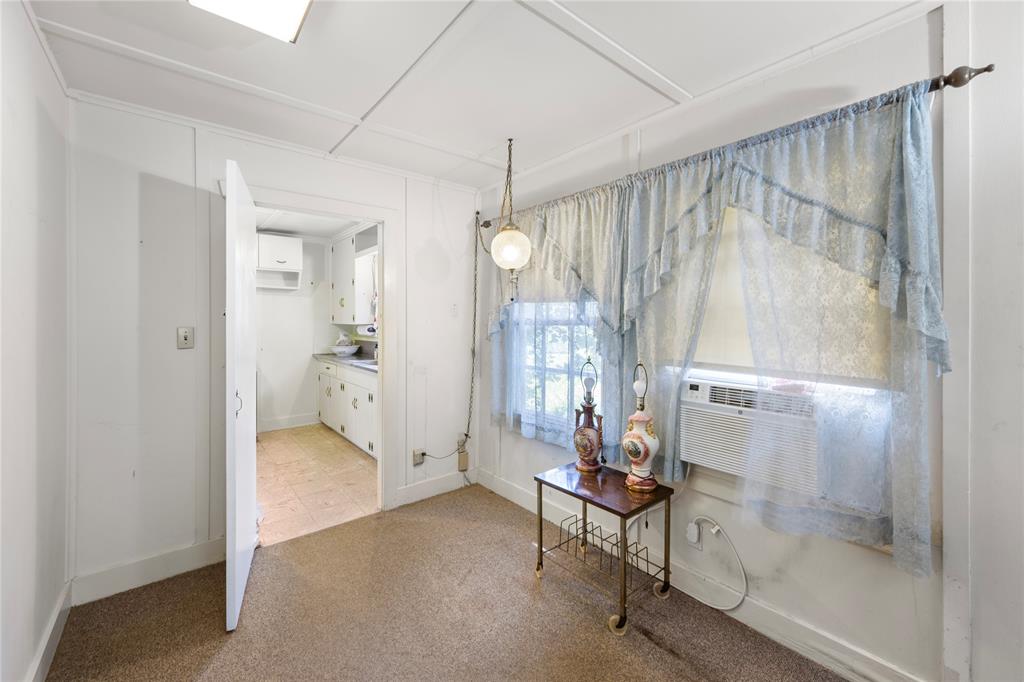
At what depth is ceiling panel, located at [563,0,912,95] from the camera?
1438 mm

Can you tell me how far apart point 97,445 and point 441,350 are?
197 centimetres

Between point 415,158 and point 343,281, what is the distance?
2825mm

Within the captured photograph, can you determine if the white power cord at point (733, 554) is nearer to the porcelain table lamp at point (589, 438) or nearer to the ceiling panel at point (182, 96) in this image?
the porcelain table lamp at point (589, 438)

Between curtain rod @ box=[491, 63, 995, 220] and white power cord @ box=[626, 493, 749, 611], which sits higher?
curtain rod @ box=[491, 63, 995, 220]

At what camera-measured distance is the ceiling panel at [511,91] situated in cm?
159

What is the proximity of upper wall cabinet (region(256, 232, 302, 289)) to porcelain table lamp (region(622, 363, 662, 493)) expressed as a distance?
15.1 feet

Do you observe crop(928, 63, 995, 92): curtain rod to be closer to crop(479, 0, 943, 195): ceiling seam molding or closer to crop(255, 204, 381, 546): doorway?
crop(479, 0, 943, 195): ceiling seam molding

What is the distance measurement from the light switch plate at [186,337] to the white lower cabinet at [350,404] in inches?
59.3

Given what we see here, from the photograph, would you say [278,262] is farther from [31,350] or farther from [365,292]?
[31,350]

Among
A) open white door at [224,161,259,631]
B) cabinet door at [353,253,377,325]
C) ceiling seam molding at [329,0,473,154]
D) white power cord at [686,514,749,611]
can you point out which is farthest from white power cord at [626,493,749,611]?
cabinet door at [353,253,377,325]

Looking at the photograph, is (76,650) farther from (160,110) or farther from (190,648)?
(160,110)

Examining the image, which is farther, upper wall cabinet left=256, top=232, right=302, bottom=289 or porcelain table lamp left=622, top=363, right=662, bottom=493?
upper wall cabinet left=256, top=232, right=302, bottom=289

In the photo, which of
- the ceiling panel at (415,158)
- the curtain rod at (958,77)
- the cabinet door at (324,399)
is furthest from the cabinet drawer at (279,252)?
the curtain rod at (958,77)

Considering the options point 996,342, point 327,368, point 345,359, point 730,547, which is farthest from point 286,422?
point 996,342
